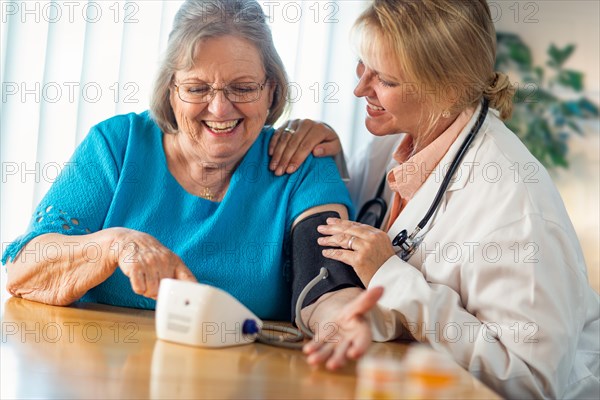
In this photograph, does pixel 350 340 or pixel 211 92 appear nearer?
pixel 350 340

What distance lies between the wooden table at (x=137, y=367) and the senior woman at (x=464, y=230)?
0.07 metres

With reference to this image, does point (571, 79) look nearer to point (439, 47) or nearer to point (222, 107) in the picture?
point (439, 47)

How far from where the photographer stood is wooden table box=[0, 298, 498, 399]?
37.2 inches

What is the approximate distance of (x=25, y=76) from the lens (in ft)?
6.73

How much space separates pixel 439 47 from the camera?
151cm

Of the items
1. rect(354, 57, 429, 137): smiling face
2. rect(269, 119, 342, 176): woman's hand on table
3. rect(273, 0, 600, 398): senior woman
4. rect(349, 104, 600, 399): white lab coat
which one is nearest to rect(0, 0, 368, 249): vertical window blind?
rect(269, 119, 342, 176): woman's hand on table

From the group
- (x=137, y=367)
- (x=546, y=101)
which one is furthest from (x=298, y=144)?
(x=546, y=101)

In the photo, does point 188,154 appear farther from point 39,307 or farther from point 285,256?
point 39,307

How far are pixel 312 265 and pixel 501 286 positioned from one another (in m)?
0.38

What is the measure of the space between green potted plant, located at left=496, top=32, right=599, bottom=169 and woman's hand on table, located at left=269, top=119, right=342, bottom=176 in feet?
4.74

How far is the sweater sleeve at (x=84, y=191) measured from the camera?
4.83 feet

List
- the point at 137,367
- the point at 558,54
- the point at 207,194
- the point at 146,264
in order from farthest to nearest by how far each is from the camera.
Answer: the point at 558,54, the point at 207,194, the point at 146,264, the point at 137,367

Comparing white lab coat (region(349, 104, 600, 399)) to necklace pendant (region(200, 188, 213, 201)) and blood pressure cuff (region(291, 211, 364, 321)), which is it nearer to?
blood pressure cuff (region(291, 211, 364, 321))

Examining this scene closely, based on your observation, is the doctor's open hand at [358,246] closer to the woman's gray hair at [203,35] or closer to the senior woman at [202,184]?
the senior woman at [202,184]
